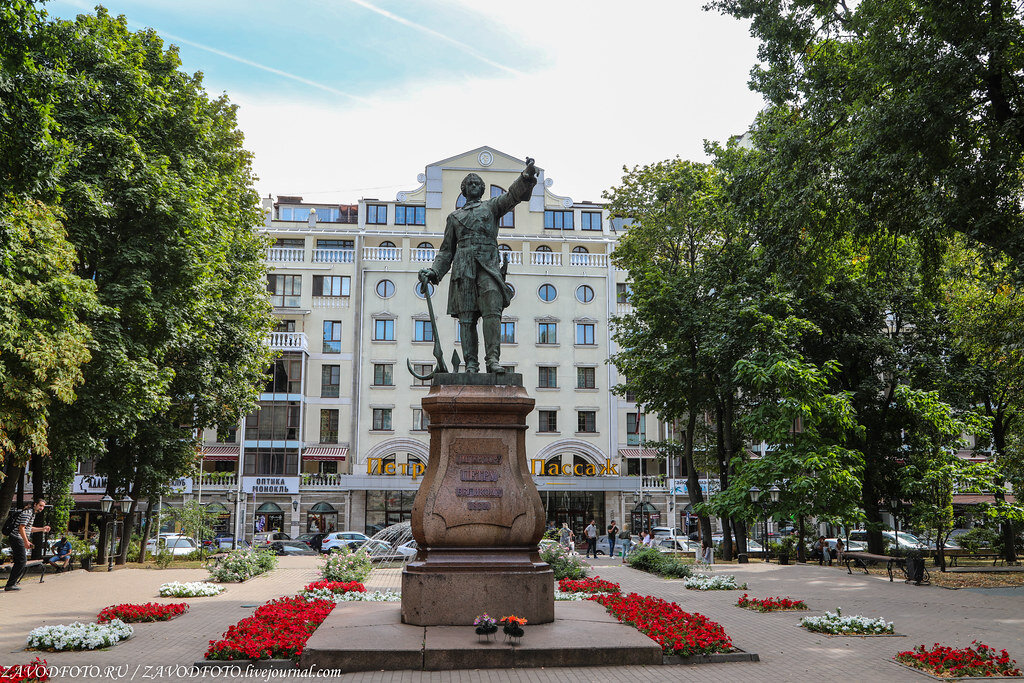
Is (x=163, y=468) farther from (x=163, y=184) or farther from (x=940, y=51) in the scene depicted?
(x=940, y=51)

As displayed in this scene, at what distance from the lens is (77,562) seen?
26.8 meters

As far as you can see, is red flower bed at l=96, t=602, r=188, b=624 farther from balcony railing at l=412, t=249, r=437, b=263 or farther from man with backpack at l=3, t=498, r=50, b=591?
balcony railing at l=412, t=249, r=437, b=263

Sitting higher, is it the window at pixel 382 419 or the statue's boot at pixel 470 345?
the window at pixel 382 419

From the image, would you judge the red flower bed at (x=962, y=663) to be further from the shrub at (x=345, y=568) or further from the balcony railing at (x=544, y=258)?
the balcony railing at (x=544, y=258)

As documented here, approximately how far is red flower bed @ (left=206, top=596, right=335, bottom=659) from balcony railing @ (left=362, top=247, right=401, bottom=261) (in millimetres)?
41462

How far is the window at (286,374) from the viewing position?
48.8 meters

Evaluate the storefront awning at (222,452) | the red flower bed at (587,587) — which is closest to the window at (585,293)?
the storefront awning at (222,452)

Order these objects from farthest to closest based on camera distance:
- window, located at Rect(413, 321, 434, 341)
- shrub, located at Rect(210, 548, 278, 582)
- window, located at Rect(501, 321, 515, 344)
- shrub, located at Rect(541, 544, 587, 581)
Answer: window, located at Rect(501, 321, 515, 344) → window, located at Rect(413, 321, 434, 341) → shrub, located at Rect(210, 548, 278, 582) → shrub, located at Rect(541, 544, 587, 581)

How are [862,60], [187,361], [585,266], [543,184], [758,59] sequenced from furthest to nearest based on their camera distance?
[543,184]
[585,266]
[187,361]
[758,59]
[862,60]

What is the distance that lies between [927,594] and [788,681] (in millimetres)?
12266

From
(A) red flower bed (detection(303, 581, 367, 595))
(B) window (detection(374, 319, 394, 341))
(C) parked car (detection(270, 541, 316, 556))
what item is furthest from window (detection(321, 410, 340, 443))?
(A) red flower bed (detection(303, 581, 367, 595))

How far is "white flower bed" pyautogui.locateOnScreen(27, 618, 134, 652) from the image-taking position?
9.83m

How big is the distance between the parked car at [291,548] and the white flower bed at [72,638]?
87.3 ft

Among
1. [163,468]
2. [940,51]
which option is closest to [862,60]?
[940,51]
